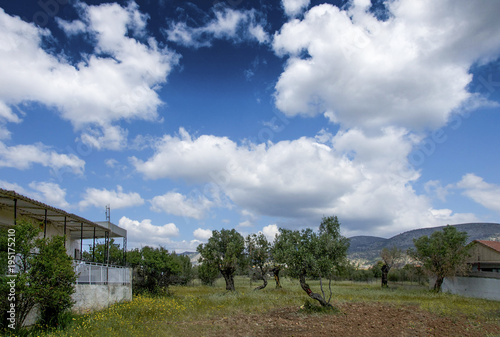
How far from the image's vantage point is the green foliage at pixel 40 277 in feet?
42.0

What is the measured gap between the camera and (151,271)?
35969 mm

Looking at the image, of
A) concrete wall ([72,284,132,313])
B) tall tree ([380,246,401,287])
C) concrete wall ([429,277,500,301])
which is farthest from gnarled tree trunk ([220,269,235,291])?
concrete wall ([429,277,500,301])

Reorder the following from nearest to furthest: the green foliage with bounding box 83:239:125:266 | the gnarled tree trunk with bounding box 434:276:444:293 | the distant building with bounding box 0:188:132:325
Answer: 1. the distant building with bounding box 0:188:132:325
2. the gnarled tree trunk with bounding box 434:276:444:293
3. the green foliage with bounding box 83:239:125:266

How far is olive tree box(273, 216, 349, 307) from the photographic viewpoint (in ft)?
70.9

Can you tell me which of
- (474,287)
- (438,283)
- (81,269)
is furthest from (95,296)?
(474,287)

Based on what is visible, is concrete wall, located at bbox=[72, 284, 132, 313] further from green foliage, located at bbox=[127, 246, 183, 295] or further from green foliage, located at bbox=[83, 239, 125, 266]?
green foliage, located at bbox=[83, 239, 125, 266]

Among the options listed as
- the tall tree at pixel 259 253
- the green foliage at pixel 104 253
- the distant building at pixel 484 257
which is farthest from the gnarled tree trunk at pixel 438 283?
the green foliage at pixel 104 253

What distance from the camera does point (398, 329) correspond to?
1650 cm

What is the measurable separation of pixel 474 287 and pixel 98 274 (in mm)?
38501

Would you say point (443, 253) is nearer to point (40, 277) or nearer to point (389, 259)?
point (389, 259)

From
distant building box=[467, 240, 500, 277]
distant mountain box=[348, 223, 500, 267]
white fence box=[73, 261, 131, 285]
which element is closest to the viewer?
white fence box=[73, 261, 131, 285]

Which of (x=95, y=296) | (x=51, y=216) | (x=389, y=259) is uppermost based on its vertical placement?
(x=51, y=216)

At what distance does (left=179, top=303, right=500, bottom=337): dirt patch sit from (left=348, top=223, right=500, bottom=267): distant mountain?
78.7m

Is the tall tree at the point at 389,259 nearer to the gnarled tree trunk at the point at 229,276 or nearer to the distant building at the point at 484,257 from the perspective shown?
the distant building at the point at 484,257
